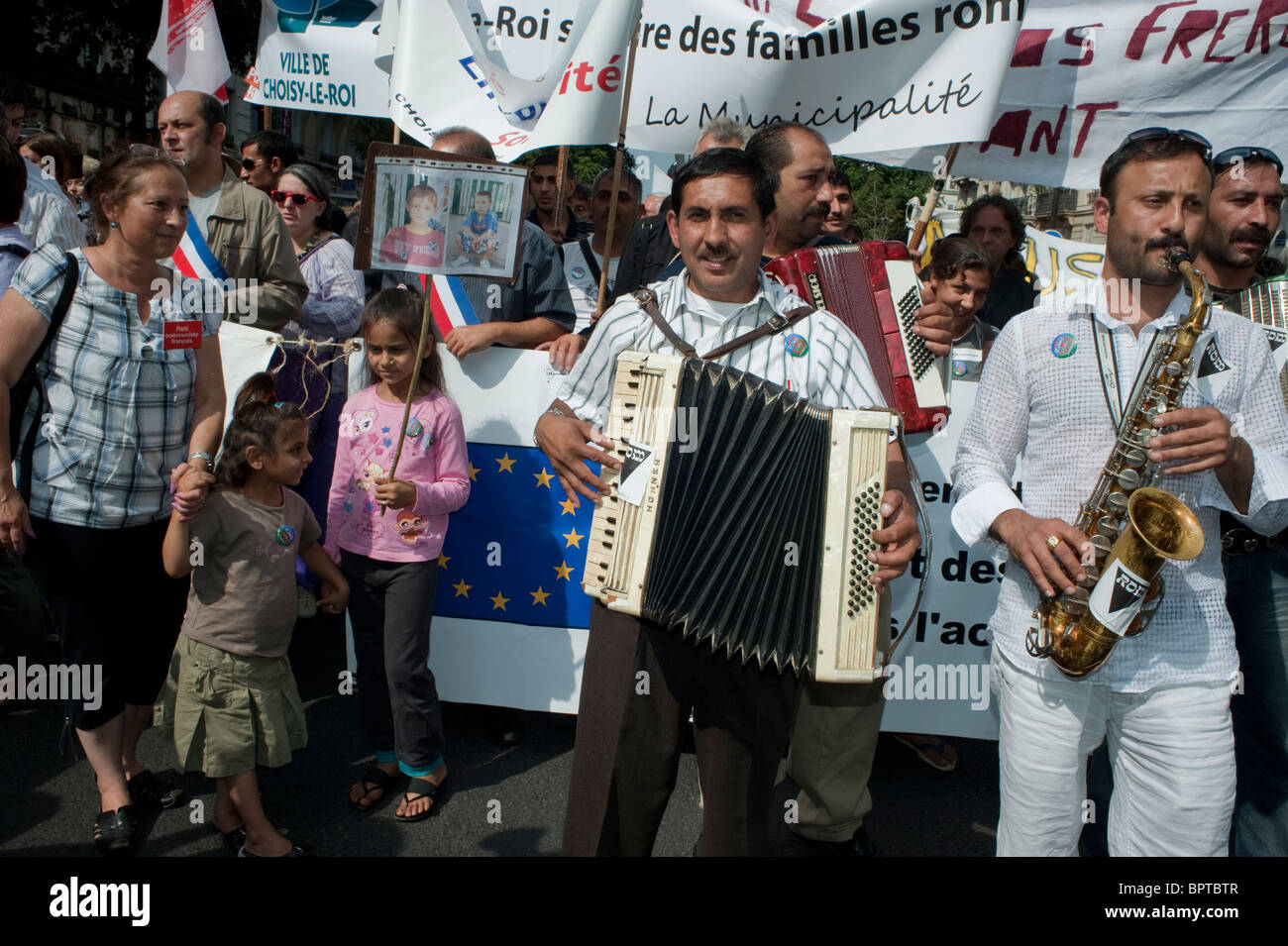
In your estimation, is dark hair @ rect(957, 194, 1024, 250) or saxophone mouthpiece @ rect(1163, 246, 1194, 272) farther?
dark hair @ rect(957, 194, 1024, 250)

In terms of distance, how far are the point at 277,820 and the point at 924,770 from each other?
274 centimetres

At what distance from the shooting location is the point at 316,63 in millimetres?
6516

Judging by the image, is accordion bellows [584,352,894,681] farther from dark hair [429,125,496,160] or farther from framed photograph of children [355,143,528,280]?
dark hair [429,125,496,160]

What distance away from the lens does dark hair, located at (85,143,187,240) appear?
10.5 ft

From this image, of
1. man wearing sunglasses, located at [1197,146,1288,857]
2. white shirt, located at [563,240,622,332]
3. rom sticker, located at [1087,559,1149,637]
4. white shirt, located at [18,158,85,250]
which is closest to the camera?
rom sticker, located at [1087,559,1149,637]

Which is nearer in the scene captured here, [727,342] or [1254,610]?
[727,342]

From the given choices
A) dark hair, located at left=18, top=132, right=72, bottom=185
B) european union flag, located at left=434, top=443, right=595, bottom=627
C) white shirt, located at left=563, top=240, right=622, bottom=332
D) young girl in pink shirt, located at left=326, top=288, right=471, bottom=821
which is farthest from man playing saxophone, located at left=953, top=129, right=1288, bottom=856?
dark hair, located at left=18, top=132, right=72, bottom=185

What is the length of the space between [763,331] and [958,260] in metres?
1.65

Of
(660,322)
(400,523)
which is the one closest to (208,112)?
Result: (400,523)

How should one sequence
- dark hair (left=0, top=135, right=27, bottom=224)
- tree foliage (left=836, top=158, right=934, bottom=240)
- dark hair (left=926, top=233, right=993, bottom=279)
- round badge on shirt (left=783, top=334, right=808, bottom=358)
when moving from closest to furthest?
round badge on shirt (left=783, top=334, right=808, bottom=358)
dark hair (left=0, top=135, right=27, bottom=224)
dark hair (left=926, top=233, right=993, bottom=279)
tree foliage (left=836, top=158, right=934, bottom=240)

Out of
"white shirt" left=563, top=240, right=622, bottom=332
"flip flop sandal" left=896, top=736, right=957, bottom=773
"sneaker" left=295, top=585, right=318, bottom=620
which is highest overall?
"white shirt" left=563, top=240, right=622, bottom=332

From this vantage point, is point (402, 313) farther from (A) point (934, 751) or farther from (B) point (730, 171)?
(A) point (934, 751)

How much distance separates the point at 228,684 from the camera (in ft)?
10.9

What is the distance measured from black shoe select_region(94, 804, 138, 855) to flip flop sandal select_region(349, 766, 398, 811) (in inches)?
30.2
